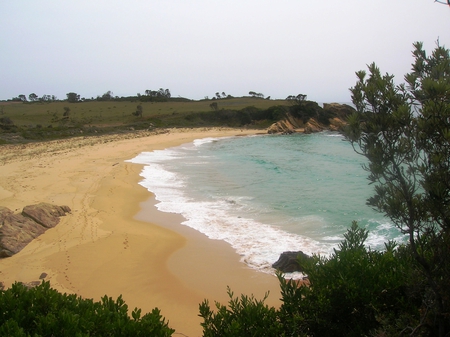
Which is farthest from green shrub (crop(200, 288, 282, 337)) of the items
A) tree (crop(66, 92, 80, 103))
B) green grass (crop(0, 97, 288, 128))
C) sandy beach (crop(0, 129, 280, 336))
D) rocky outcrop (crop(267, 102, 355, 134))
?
tree (crop(66, 92, 80, 103))

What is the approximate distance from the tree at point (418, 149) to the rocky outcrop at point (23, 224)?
776 cm

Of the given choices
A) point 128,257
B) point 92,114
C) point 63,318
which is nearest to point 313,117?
point 92,114

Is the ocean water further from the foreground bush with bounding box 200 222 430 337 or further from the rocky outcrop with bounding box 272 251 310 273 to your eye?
the foreground bush with bounding box 200 222 430 337

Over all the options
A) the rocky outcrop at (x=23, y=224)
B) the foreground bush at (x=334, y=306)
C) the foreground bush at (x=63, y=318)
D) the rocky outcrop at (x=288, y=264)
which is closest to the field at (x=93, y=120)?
the rocky outcrop at (x=23, y=224)

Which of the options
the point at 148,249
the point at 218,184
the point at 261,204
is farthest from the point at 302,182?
the point at 148,249

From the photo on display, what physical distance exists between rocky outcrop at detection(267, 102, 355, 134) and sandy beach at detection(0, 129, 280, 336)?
1749 inches

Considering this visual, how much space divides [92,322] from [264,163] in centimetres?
2212

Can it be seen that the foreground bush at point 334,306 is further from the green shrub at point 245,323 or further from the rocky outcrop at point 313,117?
the rocky outcrop at point 313,117

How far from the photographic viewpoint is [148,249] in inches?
350

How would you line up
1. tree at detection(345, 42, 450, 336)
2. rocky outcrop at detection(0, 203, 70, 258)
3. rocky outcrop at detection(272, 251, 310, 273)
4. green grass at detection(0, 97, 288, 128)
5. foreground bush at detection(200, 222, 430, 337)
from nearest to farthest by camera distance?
1. tree at detection(345, 42, 450, 336)
2. foreground bush at detection(200, 222, 430, 337)
3. rocky outcrop at detection(272, 251, 310, 273)
4. rocky outcrop at detection(0, 203, 70, 258)
5. green grass at detection(0, 97, 288, 128)

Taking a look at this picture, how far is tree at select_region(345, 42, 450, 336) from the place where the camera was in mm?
3152

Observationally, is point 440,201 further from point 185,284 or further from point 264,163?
Answer: point 264,163

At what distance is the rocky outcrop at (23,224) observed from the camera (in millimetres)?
8123

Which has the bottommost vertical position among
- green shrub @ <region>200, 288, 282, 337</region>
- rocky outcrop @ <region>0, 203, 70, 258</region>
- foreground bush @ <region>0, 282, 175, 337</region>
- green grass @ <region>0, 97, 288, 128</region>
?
rocky outcrop @ <region>0, 203, 70, 258</region>
